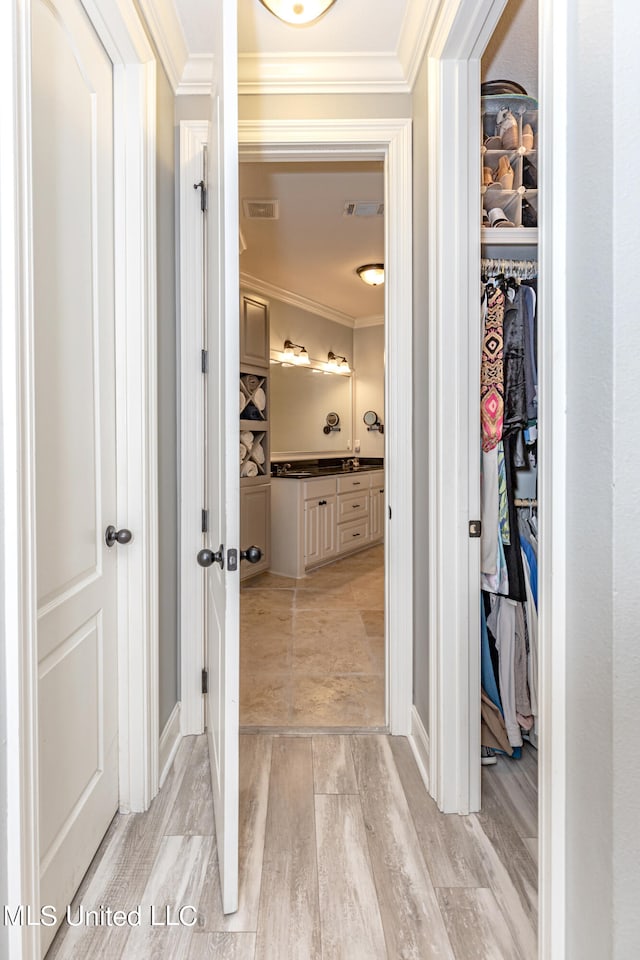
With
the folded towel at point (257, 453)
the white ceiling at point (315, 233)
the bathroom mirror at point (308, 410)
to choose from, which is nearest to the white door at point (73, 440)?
the white ceiling at point (315, 233)

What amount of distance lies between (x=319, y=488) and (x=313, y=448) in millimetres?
1086

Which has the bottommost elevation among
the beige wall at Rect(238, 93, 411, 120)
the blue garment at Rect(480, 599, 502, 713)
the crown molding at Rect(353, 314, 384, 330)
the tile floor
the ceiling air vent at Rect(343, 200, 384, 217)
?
the tile floor

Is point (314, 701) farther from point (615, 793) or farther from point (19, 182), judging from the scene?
point (19, 182)

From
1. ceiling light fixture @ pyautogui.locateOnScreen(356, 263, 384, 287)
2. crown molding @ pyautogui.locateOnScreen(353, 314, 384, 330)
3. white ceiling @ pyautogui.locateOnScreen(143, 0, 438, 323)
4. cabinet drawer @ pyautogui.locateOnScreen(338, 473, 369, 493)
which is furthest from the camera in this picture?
crown molding @ pyautogui.locateOnScreen(353, 314, 384, 330)

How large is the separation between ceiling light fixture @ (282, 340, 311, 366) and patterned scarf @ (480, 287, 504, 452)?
370 centimetres

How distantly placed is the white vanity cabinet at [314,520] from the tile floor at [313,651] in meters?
0.20

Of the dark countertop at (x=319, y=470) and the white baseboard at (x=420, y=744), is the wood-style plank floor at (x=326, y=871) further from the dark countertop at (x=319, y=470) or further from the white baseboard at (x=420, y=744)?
the dark countertop at (x=319, y=470)

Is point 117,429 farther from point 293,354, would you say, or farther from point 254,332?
point 293,354

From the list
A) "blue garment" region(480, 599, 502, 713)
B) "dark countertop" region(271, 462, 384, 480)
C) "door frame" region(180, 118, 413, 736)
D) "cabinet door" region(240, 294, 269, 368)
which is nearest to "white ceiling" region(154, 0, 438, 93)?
"door frame" region(180, 118, 413, 736)

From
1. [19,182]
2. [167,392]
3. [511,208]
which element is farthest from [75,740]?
[511,208]

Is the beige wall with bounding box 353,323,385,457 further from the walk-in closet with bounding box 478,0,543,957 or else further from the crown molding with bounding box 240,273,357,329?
the walk-in closet with bounding box 478,0,543,957

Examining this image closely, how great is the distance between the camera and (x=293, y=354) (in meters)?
5.43

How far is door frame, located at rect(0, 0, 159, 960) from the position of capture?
3.14 feet

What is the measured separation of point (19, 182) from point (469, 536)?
1.46m
